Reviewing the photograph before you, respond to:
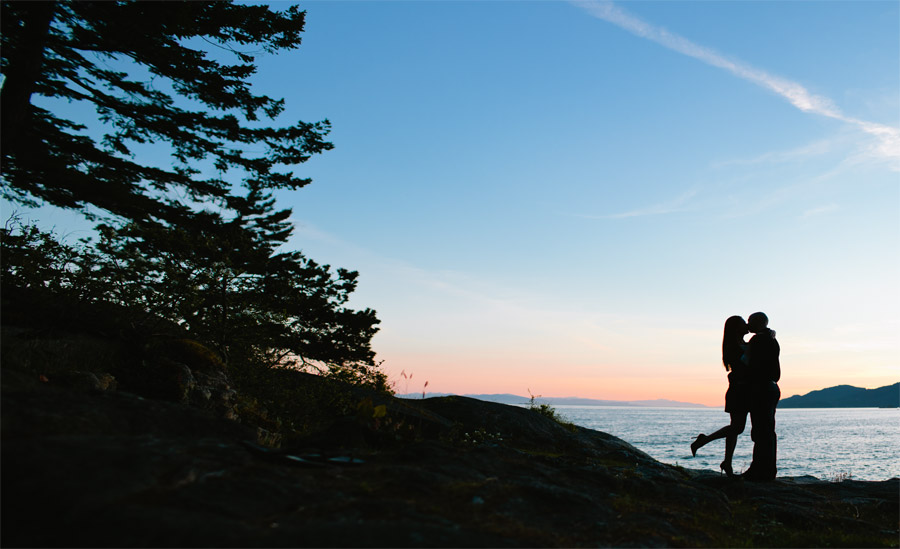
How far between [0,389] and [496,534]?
3886 millimetres

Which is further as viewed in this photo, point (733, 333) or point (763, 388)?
point (733, 333)

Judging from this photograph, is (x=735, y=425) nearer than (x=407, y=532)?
No

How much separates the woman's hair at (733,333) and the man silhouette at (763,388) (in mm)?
184

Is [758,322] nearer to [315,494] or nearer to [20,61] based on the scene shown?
[315,494]

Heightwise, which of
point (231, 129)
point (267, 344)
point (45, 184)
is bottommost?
point (267, 344)

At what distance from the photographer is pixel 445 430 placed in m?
11.4

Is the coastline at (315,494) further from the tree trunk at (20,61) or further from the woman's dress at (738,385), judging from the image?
the tree trunk at (20,61)

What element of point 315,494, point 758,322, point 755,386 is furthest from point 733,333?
point 315,494

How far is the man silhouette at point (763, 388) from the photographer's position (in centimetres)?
934

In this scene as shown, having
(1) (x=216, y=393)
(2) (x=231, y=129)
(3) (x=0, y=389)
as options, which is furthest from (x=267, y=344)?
(3) (x=0, y=389)

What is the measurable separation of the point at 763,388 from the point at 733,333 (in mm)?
1038

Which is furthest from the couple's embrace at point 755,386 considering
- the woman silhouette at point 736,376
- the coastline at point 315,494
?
the coastline at point 315,494

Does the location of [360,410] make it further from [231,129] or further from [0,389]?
[231,129]

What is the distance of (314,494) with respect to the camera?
3.55 meters
